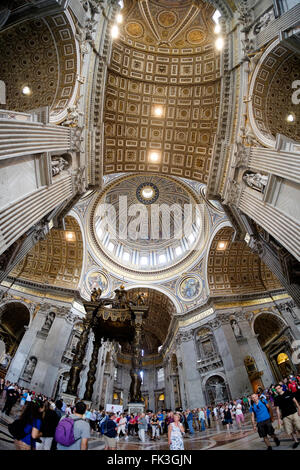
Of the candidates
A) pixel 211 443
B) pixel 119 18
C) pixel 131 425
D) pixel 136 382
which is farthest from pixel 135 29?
pixel 131 425

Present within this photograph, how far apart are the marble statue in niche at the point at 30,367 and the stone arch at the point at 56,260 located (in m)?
5.82

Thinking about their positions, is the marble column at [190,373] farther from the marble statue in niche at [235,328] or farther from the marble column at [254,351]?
the marble column at [254,351]

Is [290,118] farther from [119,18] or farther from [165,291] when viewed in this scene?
[165,291]

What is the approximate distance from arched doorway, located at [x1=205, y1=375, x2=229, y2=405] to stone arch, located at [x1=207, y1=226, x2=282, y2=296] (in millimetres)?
6723

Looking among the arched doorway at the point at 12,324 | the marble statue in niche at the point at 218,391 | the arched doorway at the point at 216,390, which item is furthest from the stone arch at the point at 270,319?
the arched doorway at the point at 12,324

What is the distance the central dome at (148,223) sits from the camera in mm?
23578

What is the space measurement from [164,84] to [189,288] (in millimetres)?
17627

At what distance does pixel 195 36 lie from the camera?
13.1 metres

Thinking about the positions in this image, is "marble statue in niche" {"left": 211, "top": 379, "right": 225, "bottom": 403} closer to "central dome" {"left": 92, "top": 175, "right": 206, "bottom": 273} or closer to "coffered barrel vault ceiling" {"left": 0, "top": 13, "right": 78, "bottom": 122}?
"central dome" {"left": 92, "top": 175, "right": 206, "bottom": 273}

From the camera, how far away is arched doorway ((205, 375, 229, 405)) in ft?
54.5

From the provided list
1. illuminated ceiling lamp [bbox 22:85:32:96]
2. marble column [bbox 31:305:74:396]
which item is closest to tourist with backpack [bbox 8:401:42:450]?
illuminated ceiling lamp [bbox 22:85:32:96]

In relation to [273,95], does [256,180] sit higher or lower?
lower

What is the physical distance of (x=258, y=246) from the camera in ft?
38.8

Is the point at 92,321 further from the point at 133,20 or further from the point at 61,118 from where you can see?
the point at 133,20
